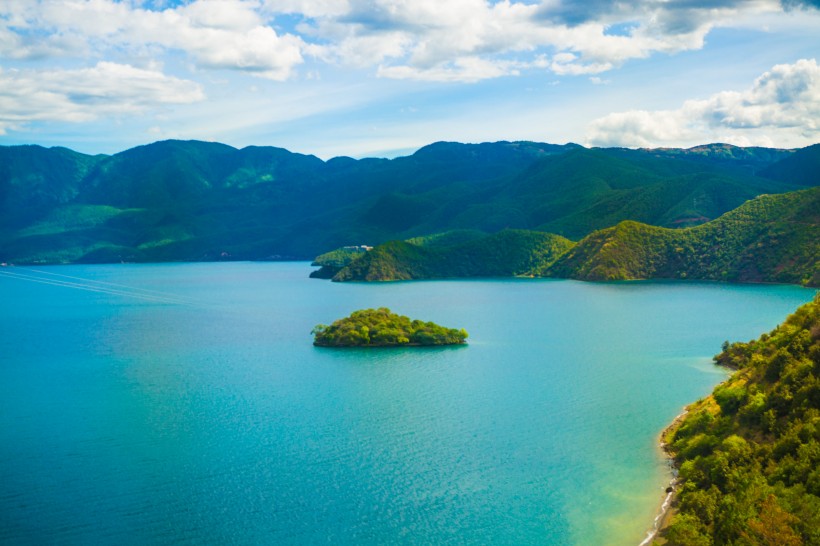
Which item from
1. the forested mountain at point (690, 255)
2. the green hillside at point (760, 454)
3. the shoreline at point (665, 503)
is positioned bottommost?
the shoreline at point (665, 503)

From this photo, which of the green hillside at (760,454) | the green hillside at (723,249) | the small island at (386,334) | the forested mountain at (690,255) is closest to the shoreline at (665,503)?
the green hillside at (760,454)

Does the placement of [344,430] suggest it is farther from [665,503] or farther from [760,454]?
[760,454]

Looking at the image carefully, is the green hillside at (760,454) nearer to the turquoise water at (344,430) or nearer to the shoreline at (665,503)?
the shoreline at (665,503)

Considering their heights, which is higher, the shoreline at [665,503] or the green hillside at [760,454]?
the green hillside at [760,454]

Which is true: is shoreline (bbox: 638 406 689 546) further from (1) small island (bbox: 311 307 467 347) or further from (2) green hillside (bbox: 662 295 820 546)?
(1) small island (bbox: 311 307 467 347)

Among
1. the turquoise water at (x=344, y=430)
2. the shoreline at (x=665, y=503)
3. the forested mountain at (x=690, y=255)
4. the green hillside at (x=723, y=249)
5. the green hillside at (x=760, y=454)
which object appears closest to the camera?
the green hillside at (x=760, y=454)
